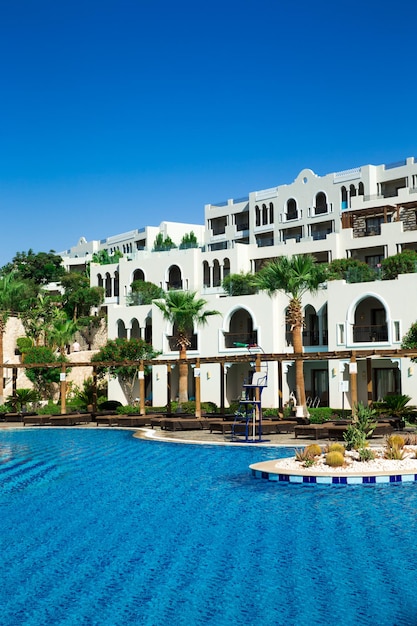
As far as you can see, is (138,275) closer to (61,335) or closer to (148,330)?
(148,330)

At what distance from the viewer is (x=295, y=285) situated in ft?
107

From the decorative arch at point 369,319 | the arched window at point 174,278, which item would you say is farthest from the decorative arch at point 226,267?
the decorative arch at point 369,319

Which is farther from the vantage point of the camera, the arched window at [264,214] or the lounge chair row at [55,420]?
the arched window at [264,214]

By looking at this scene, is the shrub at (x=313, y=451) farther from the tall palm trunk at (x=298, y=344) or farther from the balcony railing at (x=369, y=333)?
the balcony railing at (x=369, y=333)

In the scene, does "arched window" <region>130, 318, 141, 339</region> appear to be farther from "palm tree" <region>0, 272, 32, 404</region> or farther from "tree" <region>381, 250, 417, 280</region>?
"tree" <region>381, 250, 417, 280</region>

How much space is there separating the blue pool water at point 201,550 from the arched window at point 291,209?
3921 centimetres

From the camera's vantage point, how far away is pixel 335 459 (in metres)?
15.9

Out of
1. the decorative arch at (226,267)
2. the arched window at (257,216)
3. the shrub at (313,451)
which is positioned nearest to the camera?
the shrub at (313,451)

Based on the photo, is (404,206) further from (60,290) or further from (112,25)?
(60,290)

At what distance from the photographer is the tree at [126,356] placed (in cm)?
4381

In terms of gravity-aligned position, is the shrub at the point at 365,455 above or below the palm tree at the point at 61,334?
below

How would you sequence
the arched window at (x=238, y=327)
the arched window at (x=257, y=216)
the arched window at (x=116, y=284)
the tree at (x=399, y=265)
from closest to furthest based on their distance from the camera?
the tree at (x=399, y=265), the arched window at (x=238, y=327), the arched window at (x=257, y=216), the arched window at (x=116, y=284)

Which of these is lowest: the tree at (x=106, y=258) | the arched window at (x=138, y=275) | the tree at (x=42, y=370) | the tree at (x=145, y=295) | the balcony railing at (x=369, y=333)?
the tree at (x=42, y=370)

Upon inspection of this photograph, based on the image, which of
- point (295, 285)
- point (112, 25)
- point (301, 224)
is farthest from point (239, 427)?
point (301, 224)
